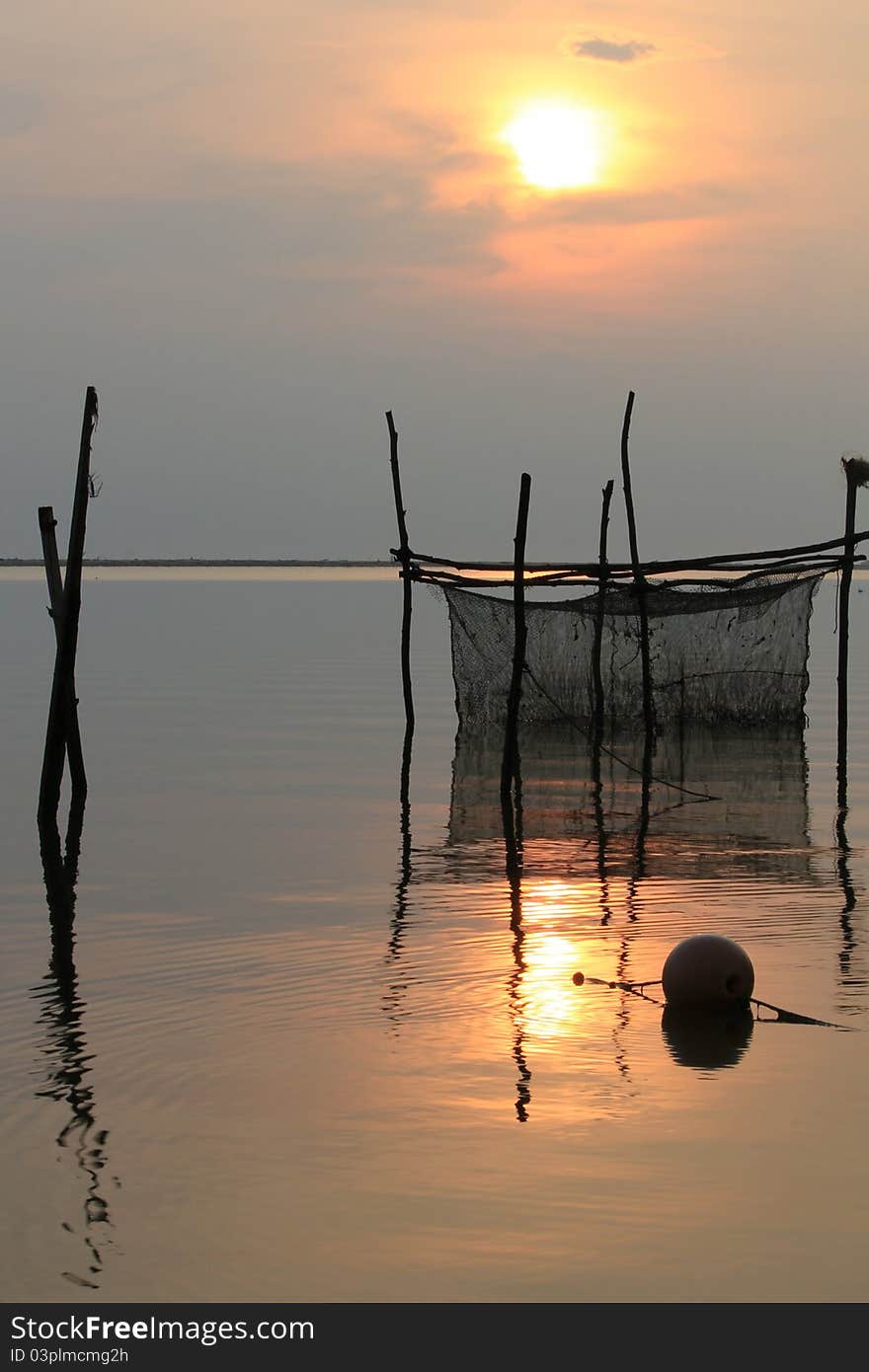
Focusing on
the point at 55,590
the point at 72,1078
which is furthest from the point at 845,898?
the point at 55,590

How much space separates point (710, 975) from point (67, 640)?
8.31m

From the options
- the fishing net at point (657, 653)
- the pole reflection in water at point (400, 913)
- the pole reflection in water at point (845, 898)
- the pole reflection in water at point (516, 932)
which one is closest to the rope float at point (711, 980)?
the pole reflection in water at point (516, 932)

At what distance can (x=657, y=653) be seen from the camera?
23484mm

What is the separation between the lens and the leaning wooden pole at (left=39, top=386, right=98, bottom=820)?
15.2 meters

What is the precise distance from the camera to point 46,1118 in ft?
22.9

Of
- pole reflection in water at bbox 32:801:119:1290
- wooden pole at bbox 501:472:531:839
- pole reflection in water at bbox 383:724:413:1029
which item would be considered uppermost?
wooden pole at bbox 501:472:531:839

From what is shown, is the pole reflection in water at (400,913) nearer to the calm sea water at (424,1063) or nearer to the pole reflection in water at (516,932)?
the calm sea water at (424,1063)

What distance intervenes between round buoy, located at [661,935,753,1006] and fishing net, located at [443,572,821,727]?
14103 millimetres

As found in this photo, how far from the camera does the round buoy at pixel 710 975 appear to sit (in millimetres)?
8539

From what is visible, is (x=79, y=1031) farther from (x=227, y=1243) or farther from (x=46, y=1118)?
(x=227, y=1243)

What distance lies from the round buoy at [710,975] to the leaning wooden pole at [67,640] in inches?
313

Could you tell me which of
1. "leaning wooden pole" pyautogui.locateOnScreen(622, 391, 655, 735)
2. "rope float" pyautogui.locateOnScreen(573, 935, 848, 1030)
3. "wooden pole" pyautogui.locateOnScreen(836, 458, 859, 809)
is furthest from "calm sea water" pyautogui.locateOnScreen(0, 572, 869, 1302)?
"leaning wooden pole" pyautogui.locateOnScreen(622, 391, 655, 735)

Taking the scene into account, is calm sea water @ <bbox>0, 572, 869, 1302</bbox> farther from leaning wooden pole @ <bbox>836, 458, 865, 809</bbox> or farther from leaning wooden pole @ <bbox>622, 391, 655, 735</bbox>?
leaning wooden pole @ <bbox>622, 391, 655, 735</bbox>
